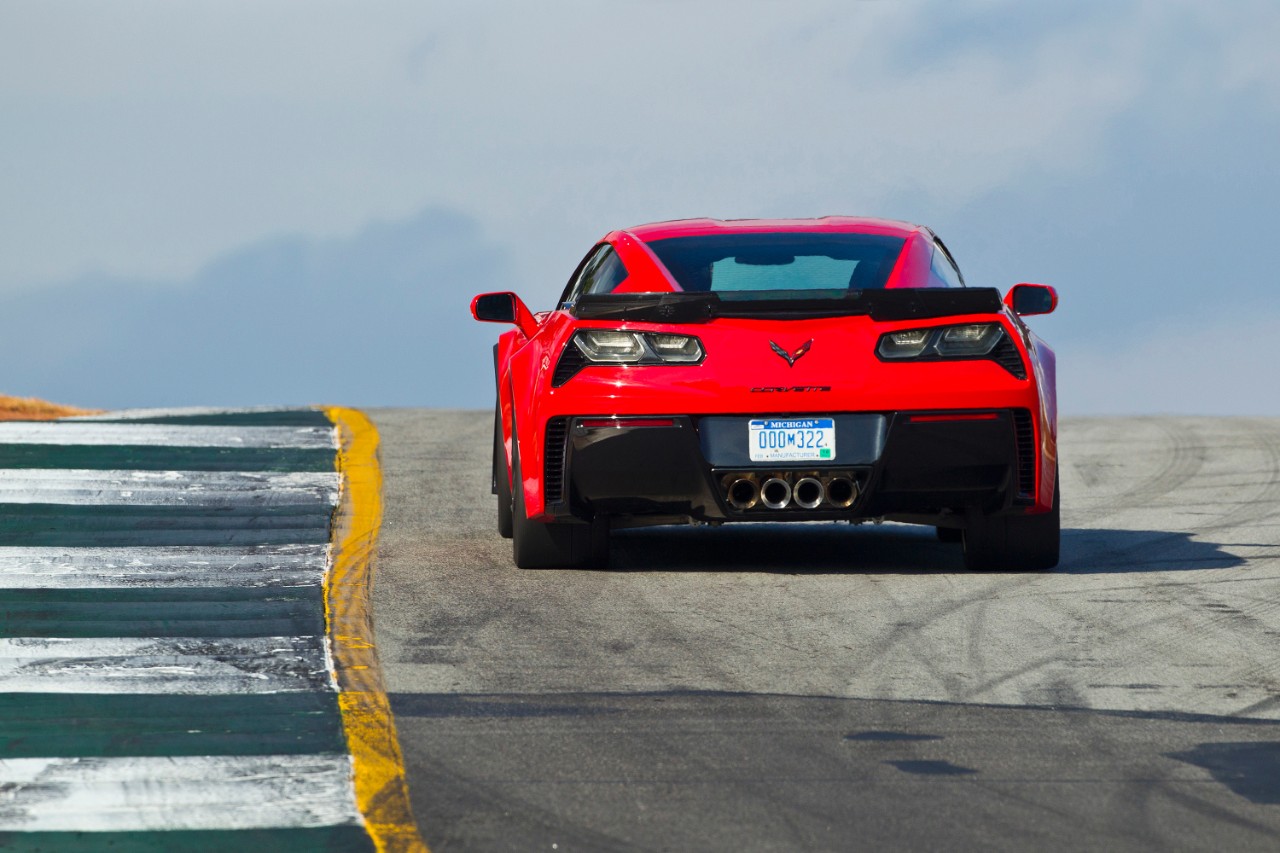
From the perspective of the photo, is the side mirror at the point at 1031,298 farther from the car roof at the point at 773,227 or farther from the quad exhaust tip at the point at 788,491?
the quad exhaust tip at the point at 788,491

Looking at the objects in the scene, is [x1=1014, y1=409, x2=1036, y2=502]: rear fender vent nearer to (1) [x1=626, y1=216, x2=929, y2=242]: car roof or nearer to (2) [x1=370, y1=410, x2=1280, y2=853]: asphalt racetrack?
(2) [x1=370, y1=410, x2=1280, y2=853]: asphalt racetrack

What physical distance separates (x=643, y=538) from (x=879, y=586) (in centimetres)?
188

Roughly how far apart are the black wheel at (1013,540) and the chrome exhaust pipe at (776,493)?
37.2 inches

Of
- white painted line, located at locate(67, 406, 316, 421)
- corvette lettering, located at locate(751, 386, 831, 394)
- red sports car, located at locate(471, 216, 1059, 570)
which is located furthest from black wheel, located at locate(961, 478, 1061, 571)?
white painted line, located at locate(67, 406, 316, 421)

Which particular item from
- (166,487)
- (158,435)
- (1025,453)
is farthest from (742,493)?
(158,435)

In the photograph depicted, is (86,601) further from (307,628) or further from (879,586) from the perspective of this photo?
(879,586)

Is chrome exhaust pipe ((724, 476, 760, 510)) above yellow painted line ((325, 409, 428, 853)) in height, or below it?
above

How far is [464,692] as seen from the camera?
5535mm

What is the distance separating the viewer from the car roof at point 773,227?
8.16 m

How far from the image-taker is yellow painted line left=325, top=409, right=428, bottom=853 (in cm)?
421

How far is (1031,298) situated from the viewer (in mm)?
7984

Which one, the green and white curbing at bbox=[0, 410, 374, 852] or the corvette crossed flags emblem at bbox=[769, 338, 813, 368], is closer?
the green and white curbing at bbox=[0, 410, 374, 852]

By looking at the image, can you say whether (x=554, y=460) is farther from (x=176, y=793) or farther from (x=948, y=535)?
(x=176, y=793)

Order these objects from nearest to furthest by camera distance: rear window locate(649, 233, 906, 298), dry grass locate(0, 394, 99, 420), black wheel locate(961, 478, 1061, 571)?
black wheel locate(961, 478, 1061, 571) → rear window locate(649, 233, 906, 298) → dry grass locate(0, 394, 99, 420)
